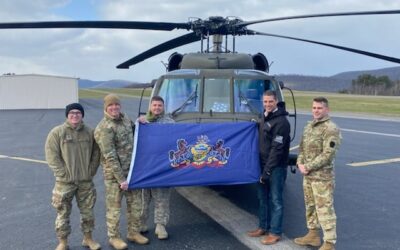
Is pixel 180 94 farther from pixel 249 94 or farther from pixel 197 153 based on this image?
pixel 197 153

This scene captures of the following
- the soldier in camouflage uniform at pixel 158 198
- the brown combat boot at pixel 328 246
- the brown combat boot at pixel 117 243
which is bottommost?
the brown combat boot at pixel 117 243

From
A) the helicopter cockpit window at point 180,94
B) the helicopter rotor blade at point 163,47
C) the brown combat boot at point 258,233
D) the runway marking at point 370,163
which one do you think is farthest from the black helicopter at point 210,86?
the runway marking at point 370,163

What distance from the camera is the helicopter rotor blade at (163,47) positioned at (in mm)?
8898

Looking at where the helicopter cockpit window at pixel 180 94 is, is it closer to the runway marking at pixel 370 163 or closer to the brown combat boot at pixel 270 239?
the brown combat boot at pixel 270 239

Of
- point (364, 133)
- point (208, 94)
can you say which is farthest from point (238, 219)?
point (364, 133)

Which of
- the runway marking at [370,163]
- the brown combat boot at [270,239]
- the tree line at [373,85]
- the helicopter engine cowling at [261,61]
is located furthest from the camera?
the tree line at [373,85]

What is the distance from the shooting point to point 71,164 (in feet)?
15.6

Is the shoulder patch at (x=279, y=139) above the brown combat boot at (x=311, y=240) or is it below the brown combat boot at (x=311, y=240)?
above

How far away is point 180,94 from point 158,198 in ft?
7.12

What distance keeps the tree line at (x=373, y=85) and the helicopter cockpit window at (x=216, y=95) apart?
94.7 meters

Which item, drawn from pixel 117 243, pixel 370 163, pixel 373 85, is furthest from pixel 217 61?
pixel 373 85

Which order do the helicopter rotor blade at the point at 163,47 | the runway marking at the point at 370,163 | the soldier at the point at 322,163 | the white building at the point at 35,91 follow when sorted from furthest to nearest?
the white building at the point at 35,91, the runway marking at the point at 370,163, the helicopter rotor blade at the point at 163,47, the soldier at the point at 322,163

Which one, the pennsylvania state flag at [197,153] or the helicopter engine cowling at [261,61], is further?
the helicopter engine cowling at [261,61]

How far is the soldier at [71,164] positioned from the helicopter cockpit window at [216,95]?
236cm
